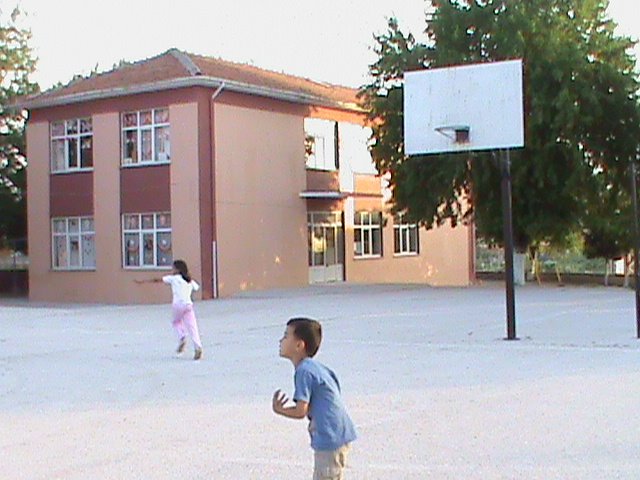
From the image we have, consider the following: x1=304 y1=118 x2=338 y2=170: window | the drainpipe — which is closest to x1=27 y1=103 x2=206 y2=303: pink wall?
the drainpipe

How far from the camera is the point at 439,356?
16.0m

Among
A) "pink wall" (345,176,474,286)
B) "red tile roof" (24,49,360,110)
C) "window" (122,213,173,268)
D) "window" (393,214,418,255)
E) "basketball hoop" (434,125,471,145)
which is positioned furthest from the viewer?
"window" (393,214,418,255)

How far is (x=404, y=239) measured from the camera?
4622 cm

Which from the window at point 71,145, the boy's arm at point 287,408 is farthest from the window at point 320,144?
the boy's arm at point 287,408

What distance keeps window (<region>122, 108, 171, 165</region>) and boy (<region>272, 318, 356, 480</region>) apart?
98.8ft

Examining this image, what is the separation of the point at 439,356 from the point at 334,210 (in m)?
24.8

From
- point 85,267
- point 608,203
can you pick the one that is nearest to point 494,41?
point 608,203

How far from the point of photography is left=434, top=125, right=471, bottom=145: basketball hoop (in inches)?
778

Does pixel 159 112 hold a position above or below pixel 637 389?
above

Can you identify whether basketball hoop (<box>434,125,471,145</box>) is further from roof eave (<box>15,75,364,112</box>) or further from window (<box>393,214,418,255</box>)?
window (<box>393,214,418,255</box>)

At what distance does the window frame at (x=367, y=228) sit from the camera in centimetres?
4222

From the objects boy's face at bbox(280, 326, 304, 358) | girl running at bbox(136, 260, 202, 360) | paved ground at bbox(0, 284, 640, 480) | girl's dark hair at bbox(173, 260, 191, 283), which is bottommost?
paved ground at bbox(0, 284, 640, 480)

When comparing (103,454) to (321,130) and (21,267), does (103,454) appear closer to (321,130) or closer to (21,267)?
(321,130)

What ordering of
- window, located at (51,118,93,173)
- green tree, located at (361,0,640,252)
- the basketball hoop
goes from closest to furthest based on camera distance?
the basketball hoop < green tree, located at (361,0,640,252) < window, located at (51,118,93,173)
